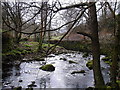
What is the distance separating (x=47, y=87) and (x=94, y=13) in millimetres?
4568

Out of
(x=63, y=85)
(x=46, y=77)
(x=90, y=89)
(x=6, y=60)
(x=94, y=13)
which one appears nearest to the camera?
(x=94, y=13)

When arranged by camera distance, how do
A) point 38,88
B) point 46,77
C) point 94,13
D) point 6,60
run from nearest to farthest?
point 94,13 → point 38,88 → point 46,77 → point 6,60

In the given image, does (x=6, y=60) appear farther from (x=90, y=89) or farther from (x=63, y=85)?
(x=90, y=89)

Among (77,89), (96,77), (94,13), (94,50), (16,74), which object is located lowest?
(77,89)

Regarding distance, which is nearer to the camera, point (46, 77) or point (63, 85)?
point (63, 85)

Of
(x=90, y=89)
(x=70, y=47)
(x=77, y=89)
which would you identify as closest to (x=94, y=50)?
(x=90, y=89)

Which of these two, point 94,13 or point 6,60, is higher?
point 94,13

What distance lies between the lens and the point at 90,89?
17.4 ft

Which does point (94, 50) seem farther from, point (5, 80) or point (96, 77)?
point (5, 80)

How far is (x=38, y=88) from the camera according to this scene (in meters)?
5.80

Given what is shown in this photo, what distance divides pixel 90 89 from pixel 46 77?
2.92 metres

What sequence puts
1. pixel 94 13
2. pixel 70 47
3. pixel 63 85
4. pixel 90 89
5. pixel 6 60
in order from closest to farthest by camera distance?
pixel 94 13
pixel 90 89
pixel 63 85
pixel 6 60
pixel 70 47

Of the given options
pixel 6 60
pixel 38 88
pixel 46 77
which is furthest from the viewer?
pixel 6 60

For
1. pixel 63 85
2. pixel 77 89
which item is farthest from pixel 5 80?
pixel 77 89
